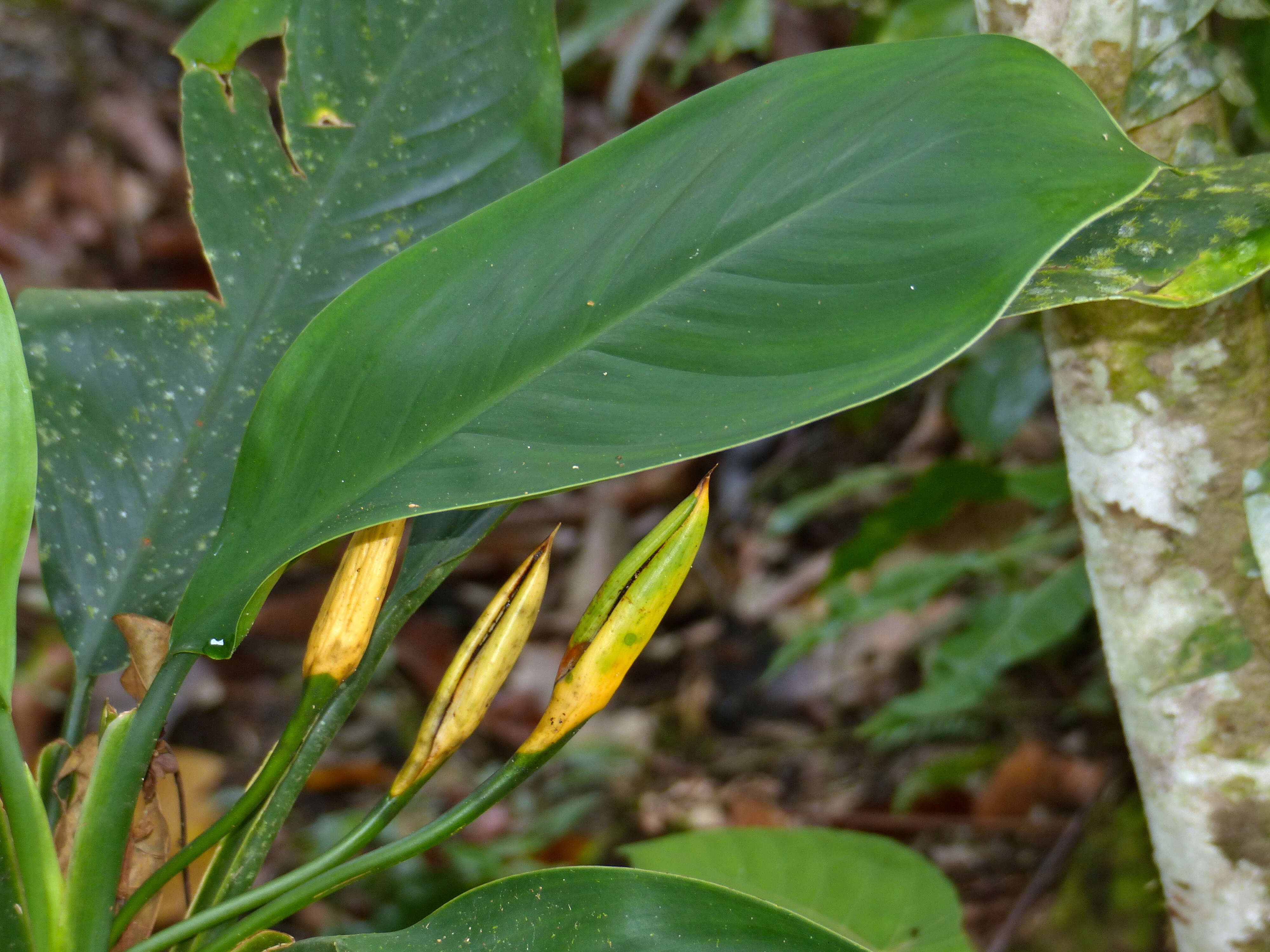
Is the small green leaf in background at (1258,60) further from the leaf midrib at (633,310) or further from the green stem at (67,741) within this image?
the green stem at (67,741)

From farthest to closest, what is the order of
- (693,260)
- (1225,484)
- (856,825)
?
(856,825) < (1225,484) < (693,260)

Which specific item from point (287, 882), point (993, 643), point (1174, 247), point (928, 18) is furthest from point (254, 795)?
point (928, 18)

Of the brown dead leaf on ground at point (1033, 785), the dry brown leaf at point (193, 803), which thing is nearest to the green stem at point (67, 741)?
the dry brown leaf at point (193, 803)

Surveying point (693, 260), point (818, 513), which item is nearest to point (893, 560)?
point (818, 513)

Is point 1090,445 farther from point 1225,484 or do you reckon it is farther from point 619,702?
point 619,702

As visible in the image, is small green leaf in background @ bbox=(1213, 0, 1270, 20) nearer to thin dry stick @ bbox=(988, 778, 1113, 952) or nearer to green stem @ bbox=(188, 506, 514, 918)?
green stem @ bbox=(188, 506, 514, 918)

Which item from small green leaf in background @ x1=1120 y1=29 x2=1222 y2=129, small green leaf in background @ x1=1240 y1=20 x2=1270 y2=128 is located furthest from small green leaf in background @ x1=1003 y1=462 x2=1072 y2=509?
small green leaf in background @ x1=1120 y1=29 x2=1222 y2=129

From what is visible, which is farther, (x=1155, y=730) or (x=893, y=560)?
(x=893, y=560)

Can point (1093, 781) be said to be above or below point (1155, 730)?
below

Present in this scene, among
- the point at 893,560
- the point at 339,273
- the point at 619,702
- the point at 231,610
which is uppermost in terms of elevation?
the point at 339,273
